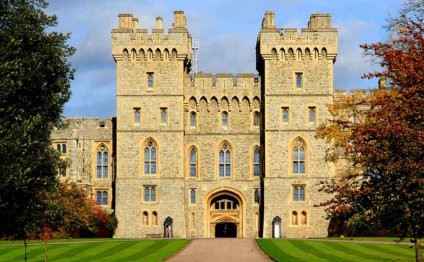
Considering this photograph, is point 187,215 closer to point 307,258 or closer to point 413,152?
point 307,258

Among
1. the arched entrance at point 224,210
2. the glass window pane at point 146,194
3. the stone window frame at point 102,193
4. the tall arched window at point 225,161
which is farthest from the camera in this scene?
the stone window frame at point 102,193

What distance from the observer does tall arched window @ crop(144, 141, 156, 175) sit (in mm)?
52562

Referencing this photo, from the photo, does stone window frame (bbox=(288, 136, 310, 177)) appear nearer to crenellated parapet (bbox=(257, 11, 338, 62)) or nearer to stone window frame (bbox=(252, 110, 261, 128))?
stone window frame (bbox=(252, 110, 261, 128))

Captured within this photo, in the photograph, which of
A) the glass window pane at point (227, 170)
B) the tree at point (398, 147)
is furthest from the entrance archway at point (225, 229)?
the tree at point (398, 147)

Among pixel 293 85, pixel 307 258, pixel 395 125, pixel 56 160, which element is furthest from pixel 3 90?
pixel 293 85

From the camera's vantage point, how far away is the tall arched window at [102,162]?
186 feet

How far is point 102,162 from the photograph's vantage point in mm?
56969

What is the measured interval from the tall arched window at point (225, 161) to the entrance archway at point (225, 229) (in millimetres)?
4394

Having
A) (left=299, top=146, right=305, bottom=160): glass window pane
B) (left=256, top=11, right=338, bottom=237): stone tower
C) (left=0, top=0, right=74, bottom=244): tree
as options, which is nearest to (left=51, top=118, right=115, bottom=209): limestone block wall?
(left=256, top=11, right=338, bottom=237): stone tower

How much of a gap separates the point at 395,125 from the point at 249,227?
3507 cm

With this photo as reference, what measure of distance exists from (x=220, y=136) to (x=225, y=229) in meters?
7.38

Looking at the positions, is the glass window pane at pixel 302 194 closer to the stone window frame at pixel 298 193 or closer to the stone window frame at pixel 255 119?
the stone window frame at pixel 298 193

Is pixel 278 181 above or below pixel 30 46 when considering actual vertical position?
below

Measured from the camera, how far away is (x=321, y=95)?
52.3 metres
